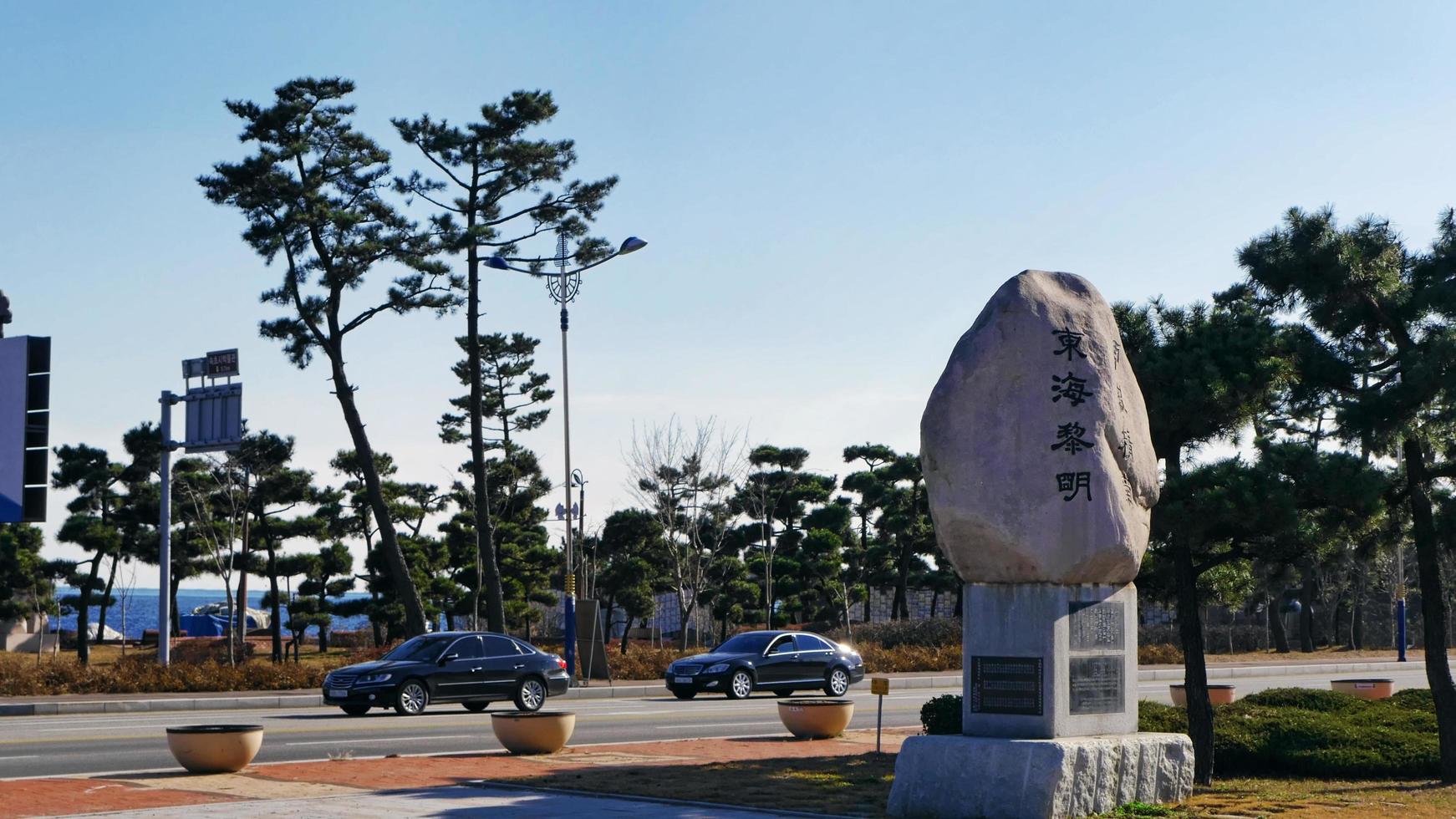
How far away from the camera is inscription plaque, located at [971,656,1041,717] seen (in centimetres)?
1192

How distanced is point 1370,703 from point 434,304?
933 inches

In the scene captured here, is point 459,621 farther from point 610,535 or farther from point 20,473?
point 20,473

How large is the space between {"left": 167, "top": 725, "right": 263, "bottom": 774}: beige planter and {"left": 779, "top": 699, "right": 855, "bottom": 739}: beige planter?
7553 millimetres

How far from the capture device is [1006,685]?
1204 cm

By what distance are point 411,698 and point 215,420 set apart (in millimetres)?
11882

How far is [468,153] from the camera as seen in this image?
3650 centimetres

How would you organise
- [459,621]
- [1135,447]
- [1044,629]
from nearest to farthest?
[1044,629] < [1135,447] < [459,621]

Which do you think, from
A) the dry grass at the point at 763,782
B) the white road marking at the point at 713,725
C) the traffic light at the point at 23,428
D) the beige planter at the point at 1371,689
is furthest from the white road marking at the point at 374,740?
the beige planter at the point at 1371,689

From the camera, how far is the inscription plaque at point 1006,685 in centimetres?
1192

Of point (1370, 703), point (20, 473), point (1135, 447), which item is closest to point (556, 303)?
point (20, 473)

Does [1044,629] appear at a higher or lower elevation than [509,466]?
lower

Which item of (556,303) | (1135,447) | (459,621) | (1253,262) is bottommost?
(459,621)

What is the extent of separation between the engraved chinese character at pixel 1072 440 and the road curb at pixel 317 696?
1763 cm

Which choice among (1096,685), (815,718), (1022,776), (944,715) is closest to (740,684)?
(815,718)
